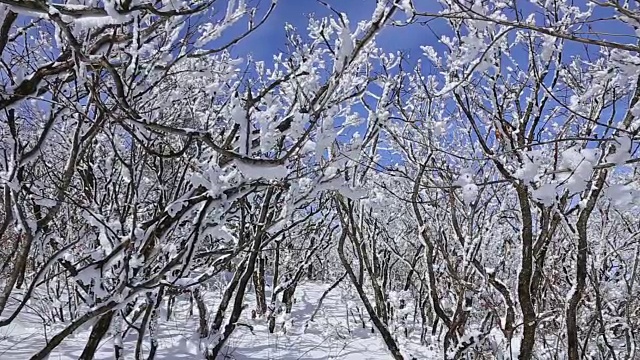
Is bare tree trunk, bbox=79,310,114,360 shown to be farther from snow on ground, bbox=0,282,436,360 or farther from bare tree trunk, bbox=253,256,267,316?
bare tree trunk, bbox=253,256,267,316

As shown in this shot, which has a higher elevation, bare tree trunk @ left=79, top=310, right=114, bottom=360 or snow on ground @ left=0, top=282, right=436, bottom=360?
bare tree trunk @ left=79, top=310, right=114, bottom=360

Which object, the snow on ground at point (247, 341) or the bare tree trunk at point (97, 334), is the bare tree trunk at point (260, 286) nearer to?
the snow on ground at point (247, 341)

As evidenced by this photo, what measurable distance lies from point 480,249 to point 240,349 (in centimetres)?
401

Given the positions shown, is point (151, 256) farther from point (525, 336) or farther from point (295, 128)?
point (525, 336)

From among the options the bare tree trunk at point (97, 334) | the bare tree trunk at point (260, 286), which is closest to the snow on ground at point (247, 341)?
the bare tree trunk at point (260, 286)

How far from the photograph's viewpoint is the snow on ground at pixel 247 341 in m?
6.30

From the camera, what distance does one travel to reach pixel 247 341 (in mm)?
7934

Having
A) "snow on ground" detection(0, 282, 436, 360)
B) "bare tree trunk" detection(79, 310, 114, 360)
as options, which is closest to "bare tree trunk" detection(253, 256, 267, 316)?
"snow on ground" detection(0, 282, 436, 360)

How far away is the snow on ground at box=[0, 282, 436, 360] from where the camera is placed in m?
6.30

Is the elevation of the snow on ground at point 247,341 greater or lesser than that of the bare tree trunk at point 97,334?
lesser

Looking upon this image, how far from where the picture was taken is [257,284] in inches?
404

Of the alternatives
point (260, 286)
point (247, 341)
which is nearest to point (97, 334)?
point (247, 341)

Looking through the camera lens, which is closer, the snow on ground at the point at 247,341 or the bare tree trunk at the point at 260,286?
the snow on ground at the point at 247,341

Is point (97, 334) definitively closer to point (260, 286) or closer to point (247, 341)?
point (247, 341)
